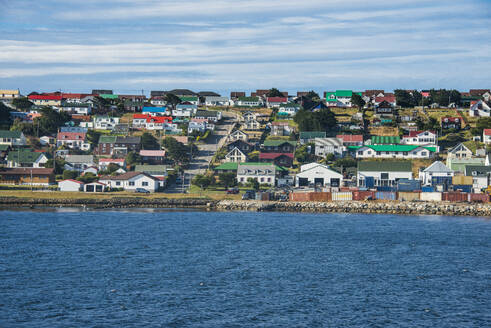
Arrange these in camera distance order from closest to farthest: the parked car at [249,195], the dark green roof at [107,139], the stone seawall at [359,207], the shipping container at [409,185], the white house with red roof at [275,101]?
the stone seawall at [359,207] < the parked car at [249,195] < the shipping container at [409,185] < the dark green roof at [107,139] < the white house with red roof at [275,101]

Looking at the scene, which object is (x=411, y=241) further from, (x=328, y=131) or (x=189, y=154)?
(x=328, y=131)

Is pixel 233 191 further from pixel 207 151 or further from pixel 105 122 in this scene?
pixel 105 122

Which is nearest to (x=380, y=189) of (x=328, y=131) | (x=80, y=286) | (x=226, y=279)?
(x=328, y=131)

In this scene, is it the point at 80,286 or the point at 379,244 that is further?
the point at 379,244

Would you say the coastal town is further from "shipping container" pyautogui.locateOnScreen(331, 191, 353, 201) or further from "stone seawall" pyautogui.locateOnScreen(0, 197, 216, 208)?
"stone seawall" pyautogui.locateOnScreen(0, 197, 216, 208)

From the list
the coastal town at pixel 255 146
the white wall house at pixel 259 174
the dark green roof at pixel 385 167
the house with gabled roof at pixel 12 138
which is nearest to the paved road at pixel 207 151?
the coastal town at pixel 255 146

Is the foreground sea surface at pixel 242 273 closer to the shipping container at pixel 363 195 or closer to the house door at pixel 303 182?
the shipping container at pixel 363 195

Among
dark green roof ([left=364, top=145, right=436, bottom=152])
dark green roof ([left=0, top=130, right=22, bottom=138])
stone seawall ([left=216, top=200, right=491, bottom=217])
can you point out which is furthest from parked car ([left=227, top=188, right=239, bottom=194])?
dark green roof ([left=0, top=130, right=22, bottom=138])
